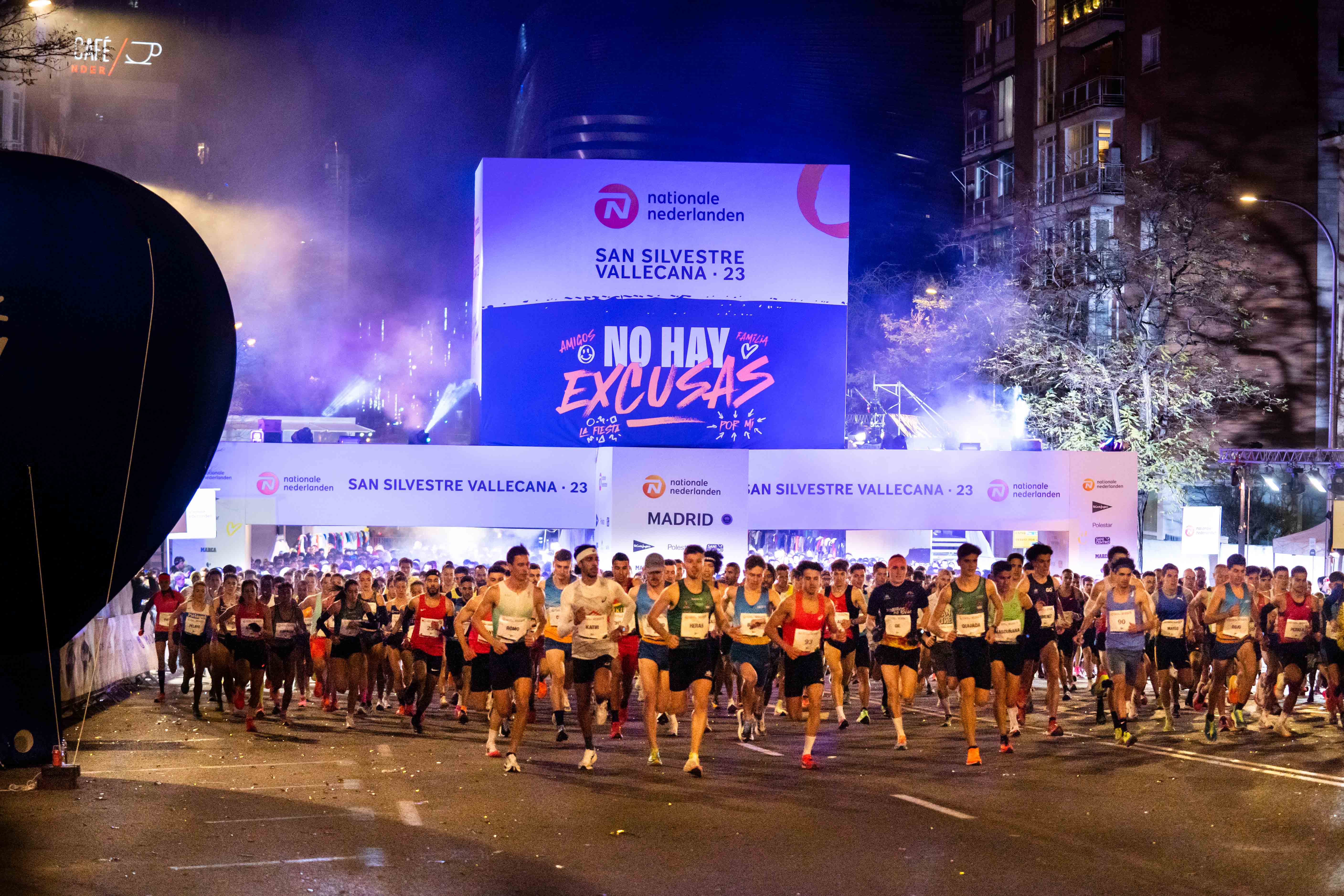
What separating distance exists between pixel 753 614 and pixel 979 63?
45.2 m

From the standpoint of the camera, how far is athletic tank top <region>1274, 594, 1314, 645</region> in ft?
47.7

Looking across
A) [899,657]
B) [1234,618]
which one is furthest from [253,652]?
[1234,618]

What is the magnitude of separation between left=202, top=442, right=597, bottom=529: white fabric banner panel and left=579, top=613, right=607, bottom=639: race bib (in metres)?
9.94

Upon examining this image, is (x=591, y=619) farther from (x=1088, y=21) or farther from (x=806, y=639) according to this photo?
(x=1088, y=21)

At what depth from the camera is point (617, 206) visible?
24.6 meters

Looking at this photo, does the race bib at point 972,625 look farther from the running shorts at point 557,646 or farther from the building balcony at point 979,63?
the building balcony at point 979,63

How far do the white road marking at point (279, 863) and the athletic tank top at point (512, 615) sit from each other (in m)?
3.50

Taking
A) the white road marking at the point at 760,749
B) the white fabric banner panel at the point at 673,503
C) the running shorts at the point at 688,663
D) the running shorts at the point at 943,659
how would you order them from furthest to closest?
the white fabric banner panel at the point at 673,503, the running shorts at the point at 943,659, the white road marking at the point at 760,749, the running shorts at the point at 688,663

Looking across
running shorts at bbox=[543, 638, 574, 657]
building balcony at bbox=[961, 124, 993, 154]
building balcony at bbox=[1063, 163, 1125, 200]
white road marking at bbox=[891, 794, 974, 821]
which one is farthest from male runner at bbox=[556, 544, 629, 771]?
building balcony at bbox=[961, 124, 993, 154]

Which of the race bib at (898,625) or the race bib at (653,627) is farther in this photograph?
the race bib at (898,625)

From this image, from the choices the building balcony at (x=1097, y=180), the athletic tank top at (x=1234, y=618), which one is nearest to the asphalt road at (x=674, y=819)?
the athletic tank top at (x=1234, y=618)

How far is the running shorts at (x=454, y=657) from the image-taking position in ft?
48.1

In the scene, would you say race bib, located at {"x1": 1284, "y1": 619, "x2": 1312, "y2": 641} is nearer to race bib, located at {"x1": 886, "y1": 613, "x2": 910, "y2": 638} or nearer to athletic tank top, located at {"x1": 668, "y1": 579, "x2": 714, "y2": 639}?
race bib, located at {"x1": 886, "y1": 613, "x2": 910, "y2": 638}

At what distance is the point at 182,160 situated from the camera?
284 feet
